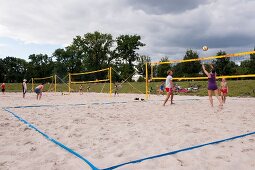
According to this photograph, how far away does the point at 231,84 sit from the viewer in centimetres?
1758

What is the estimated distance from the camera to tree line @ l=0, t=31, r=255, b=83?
115 ft

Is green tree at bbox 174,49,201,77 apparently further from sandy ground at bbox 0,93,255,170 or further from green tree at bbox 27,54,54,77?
green tree at bbox 27,54,54,77

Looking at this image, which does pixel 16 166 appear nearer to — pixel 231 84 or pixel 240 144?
pixel 240 144

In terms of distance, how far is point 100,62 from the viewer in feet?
173

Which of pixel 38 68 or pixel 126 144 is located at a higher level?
pixel 38 68

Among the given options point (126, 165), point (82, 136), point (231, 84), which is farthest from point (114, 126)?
point (231, 84)

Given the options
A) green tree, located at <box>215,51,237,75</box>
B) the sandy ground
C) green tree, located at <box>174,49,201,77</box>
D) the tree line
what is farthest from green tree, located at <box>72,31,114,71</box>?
the sandy ground

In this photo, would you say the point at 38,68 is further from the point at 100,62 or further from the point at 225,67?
the point at 225,67

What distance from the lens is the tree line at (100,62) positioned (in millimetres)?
35091

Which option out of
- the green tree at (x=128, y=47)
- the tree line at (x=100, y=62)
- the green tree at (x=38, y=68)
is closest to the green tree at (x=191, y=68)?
the tree line at (x=100, y=62)

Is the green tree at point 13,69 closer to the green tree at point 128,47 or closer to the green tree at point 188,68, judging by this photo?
the green tree at point 128,47

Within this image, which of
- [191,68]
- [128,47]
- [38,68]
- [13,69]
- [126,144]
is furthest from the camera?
[13,69]

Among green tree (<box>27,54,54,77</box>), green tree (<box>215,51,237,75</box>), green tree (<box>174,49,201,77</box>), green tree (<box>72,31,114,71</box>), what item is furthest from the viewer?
green tree (<box>27,54,54,77</box>)

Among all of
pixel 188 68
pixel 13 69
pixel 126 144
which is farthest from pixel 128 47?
pixel 126 144
